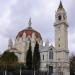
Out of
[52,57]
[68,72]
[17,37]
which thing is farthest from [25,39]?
[68,72]

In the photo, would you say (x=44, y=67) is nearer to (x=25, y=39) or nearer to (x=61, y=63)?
(x=61, y=63)

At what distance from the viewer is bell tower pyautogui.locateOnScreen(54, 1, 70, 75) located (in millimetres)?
64438

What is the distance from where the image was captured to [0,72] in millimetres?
37406

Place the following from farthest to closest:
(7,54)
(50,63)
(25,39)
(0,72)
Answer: (25,39)
(50,63)
(7,54)
(0,72)

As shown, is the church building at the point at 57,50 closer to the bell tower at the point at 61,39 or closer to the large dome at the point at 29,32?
the bell tower at the point at 61,39

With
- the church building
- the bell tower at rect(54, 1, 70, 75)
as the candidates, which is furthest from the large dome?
the bell tower at rect(54, 1, 70, 75)

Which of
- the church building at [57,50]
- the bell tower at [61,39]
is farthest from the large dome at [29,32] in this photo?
the bell tower at [61,39]

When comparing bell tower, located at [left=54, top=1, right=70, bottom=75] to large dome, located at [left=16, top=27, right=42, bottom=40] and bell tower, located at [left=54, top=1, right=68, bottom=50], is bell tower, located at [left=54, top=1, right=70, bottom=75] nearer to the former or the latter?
bell tower, located at [left=54, top=1, right=68, bottom=50]

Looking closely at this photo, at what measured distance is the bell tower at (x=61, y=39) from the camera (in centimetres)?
6444

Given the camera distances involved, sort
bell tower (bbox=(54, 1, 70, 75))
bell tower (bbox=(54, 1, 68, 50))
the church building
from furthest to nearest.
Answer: bell tower (bbox=(54, 1, 68, 50))
the church building
bell tower (bbox=(54, 1, 70, 75))

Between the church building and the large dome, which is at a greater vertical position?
the large dome

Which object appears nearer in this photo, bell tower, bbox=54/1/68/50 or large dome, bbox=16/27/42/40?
bell tower, bbox=54/1/68/50

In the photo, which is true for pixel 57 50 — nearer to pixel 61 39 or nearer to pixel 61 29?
pixel 61 39

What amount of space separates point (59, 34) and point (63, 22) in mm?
3395
